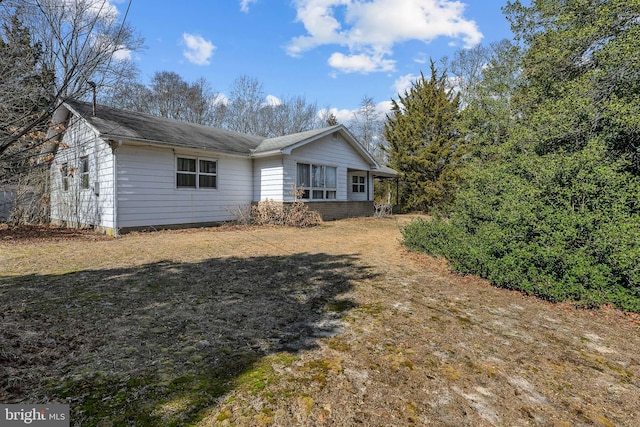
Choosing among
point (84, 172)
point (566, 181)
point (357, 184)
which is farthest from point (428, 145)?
point (84, 172)

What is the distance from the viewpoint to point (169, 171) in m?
11.3

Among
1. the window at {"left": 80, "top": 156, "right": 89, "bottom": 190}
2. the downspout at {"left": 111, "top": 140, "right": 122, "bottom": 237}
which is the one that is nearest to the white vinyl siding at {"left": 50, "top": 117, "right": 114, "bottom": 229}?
the window at {"left": 80, "top": 156, "right": 89, "bottom": 190}

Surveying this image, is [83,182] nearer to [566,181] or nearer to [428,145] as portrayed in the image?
[566,181]

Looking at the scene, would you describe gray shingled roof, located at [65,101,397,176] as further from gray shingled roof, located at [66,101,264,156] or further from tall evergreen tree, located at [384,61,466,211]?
tall evergreen tree, located at [384,61,466,211]

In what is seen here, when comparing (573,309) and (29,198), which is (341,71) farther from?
(573,309)

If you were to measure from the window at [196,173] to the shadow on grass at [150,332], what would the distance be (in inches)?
276

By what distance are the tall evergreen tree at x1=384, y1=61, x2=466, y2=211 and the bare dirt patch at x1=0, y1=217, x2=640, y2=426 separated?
1769 cm

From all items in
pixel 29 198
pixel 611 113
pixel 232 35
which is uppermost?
pixel 232 35

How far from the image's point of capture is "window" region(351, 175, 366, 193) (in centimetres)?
1939

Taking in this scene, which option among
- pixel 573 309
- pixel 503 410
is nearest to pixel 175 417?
pixel 503 410

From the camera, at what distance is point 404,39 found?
16.9 metres

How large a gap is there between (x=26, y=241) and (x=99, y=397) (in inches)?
360

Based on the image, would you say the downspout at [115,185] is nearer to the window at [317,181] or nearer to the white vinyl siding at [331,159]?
the white vinyl siding at [331,159]

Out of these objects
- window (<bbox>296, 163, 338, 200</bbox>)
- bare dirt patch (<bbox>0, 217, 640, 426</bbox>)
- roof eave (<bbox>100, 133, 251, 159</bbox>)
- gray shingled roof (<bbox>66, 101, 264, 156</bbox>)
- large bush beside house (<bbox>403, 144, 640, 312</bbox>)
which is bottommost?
bare dirt patch (<bbox>0, 217, 640, 426</bbox>)
